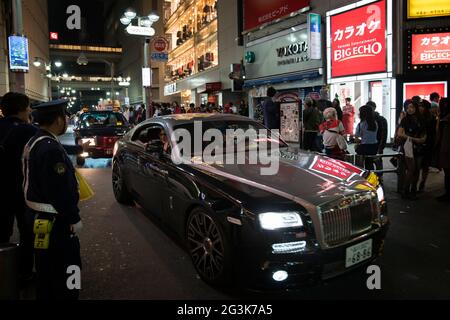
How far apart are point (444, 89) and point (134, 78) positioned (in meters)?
50.2

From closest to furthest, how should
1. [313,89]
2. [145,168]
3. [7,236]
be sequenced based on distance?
1. [7,236]
2. [145,168]
3. [313,89]

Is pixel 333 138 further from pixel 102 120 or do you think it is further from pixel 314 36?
pixel 314 36

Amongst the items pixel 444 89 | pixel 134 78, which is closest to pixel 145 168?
pixel 444 89

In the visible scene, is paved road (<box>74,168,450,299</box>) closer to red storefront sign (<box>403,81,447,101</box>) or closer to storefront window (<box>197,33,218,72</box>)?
red storefront sign (<box>403,81,447,101</box>)

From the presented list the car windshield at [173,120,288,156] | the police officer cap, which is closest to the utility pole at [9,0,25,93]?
the car windshield at [173,120,288,156]

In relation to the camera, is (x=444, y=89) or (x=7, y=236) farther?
(x=444, y=89)

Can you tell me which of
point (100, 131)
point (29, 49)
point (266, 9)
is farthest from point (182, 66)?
point (100, 131)

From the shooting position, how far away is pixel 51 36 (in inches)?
2862

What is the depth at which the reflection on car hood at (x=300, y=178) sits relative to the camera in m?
3.60

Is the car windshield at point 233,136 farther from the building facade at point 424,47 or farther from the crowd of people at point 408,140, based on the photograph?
the building facade at point 424,47

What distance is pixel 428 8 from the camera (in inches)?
478

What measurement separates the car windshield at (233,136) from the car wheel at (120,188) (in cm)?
207
